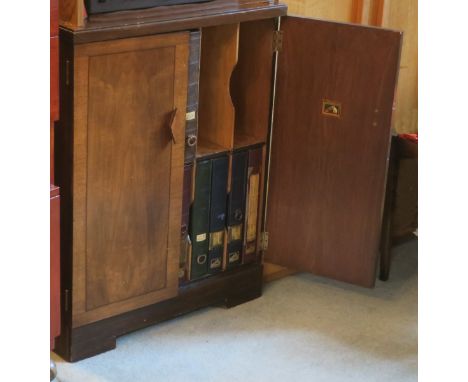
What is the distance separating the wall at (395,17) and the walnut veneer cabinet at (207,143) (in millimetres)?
356

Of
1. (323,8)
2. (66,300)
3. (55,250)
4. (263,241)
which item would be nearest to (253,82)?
(323,8)

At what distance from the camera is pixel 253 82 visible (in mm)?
2822

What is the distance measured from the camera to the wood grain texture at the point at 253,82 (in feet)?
9.04

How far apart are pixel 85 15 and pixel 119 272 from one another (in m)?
0.84

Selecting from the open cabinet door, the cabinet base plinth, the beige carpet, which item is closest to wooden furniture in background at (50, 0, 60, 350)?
the cabinet base plinth

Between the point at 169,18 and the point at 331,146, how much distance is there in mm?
802

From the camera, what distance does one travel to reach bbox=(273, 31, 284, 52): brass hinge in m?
2.73

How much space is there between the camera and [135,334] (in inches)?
109

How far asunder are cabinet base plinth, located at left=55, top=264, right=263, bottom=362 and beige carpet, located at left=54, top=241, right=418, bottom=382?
3 centimetres

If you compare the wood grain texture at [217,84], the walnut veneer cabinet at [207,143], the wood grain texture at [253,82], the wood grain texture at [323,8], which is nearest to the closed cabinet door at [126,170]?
the walnut veneer cabinet at [207,143]

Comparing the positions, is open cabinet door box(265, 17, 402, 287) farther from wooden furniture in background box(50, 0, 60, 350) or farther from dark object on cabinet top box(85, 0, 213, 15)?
wooden furniture in background box(50, 0, 60, 350)

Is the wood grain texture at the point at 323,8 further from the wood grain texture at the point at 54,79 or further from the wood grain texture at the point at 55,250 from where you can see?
the wood grain texture at the point at 55,250
